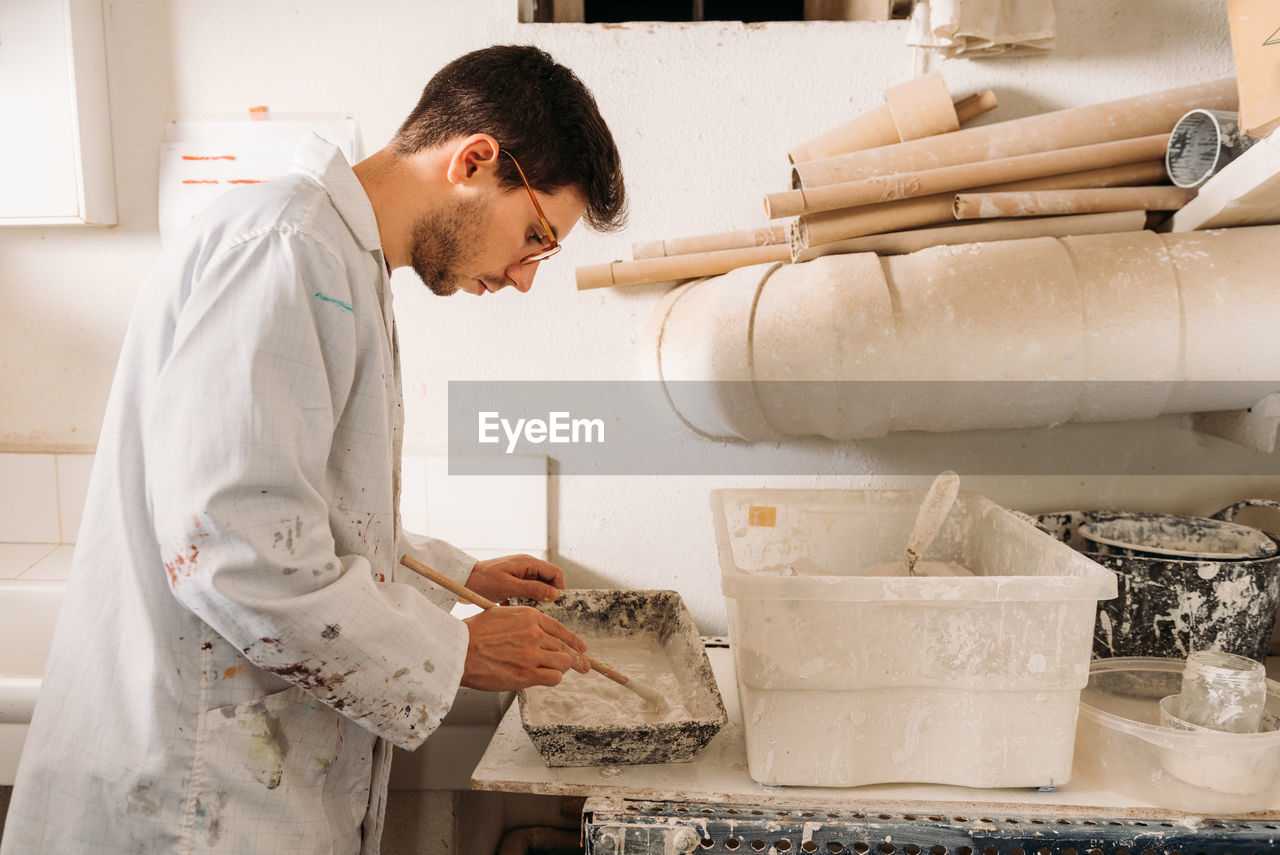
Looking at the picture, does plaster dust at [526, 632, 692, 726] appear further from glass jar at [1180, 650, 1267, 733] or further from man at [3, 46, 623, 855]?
glass jar at [1180, 650, 1267, 733]

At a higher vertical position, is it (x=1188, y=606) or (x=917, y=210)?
(x=917, y=210)

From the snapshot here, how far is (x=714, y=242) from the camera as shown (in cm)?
166

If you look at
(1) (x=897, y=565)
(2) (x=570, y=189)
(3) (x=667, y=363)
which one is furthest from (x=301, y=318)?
(1) (x=897, y=565)

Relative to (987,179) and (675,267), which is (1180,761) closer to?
(987,179)

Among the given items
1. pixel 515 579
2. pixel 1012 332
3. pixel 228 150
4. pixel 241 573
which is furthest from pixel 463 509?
pixel 1012 332

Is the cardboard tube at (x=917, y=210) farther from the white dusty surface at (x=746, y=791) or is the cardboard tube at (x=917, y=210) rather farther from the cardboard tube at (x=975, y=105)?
the white dusty surface at (x=746, y=791)

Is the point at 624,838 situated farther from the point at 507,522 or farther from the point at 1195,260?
the point at 1195,260

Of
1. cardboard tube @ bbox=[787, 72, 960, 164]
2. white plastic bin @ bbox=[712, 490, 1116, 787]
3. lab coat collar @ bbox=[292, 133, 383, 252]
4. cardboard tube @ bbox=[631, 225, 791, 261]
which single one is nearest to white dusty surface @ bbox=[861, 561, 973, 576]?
white plastic bin @ bbox=[712, 490, 1116, 787]

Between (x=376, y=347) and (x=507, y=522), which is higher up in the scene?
(x=376, y=347)

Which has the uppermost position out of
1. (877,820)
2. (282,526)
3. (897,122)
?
(897,122)

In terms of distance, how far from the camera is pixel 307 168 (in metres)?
1.02

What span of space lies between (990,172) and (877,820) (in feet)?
3.47

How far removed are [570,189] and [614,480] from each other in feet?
2.65

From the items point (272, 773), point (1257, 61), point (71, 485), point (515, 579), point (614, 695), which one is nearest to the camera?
point (272, 773)
